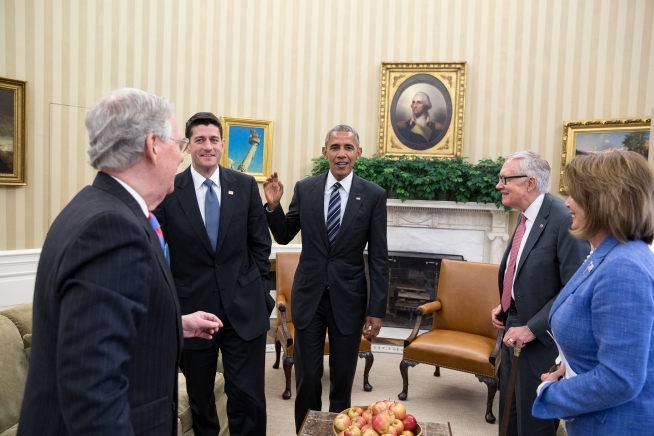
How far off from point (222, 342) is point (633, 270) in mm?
1952

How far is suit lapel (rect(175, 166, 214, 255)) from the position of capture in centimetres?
259

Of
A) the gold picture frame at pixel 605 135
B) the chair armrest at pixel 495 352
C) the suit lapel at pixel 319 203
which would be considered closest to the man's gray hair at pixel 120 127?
the suit lapel at pixel 319 203

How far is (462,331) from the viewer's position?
4.57 meters

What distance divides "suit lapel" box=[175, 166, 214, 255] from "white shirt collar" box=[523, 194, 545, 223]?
1.67 metres

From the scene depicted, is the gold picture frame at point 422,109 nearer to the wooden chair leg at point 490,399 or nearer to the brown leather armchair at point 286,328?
the brown leather armchair at point 286,328

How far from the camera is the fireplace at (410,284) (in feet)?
21.6

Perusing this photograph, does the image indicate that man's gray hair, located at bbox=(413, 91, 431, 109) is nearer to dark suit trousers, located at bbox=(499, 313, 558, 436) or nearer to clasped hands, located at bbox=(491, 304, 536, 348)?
dark suit trousers, located at bbox=(499, 313, 558, 436)

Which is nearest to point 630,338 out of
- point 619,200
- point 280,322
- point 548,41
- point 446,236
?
point 619,200

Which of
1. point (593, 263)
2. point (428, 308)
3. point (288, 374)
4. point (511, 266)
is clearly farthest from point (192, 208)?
point (428, 308)

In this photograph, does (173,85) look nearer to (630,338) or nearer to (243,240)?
(243,240)

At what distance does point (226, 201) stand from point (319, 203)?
0.62 metres

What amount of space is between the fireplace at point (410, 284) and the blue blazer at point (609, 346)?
5.00m

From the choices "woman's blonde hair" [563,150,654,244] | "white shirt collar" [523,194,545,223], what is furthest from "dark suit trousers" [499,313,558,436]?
"woman's blonde hair" [563,150,654,244]

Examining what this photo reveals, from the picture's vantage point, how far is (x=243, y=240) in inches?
108
